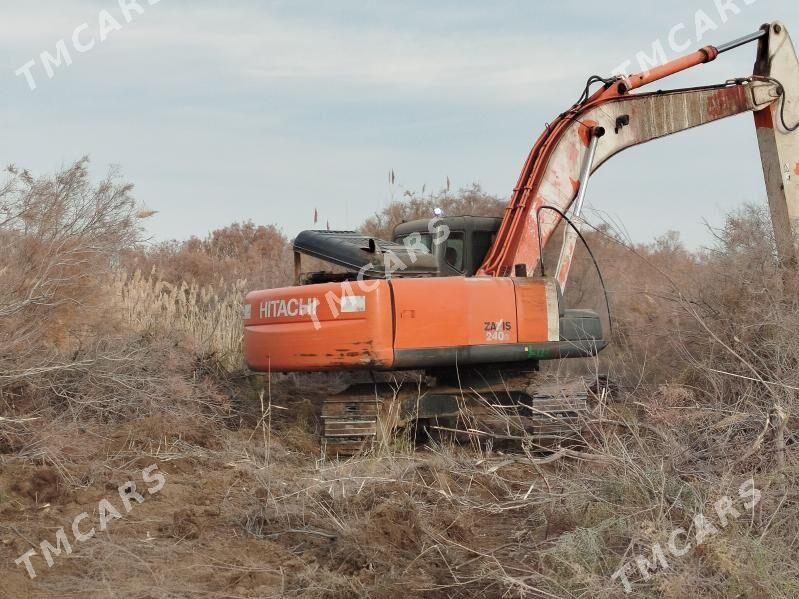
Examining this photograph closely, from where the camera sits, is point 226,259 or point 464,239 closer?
point 464,239

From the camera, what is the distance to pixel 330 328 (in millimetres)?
8180

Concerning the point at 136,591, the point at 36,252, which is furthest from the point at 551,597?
the point at 36,252


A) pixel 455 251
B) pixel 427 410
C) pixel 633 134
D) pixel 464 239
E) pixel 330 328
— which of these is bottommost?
pixel 427 410

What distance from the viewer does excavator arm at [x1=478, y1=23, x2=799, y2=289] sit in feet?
30.6

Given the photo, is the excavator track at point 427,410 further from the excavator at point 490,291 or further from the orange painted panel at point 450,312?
the orange painted panel at point 450,312

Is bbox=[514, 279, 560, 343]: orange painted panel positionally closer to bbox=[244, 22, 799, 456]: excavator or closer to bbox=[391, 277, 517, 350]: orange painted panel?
bbox=[244, 22, 799, 456]: excavator

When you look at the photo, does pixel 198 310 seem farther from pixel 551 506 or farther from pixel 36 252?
pixel 551 506

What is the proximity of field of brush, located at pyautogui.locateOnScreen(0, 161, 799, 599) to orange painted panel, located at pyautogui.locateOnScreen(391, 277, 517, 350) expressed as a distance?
914 mm

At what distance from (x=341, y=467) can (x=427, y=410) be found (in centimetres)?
231

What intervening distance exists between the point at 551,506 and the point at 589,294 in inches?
377

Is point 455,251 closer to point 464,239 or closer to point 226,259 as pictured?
point 464,239

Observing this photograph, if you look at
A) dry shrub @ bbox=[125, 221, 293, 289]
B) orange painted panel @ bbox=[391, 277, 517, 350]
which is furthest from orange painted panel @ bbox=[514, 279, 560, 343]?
dry shrub @ bbox=[125, 221, 293, 289]

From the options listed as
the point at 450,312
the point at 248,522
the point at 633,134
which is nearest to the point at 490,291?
the point at 450,312

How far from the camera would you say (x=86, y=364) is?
8.48m
